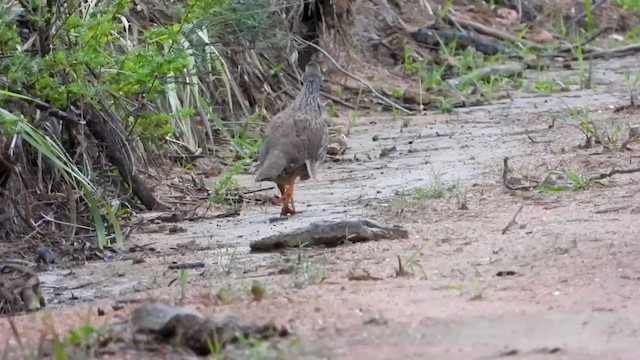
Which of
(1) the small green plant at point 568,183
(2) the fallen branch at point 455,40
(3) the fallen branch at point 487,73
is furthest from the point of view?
(2) the fallen branch at point 455,40

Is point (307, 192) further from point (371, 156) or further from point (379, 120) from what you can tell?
point (379, 120)

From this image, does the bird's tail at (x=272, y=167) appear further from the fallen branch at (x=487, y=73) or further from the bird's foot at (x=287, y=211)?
the fallen branch at (x=487, y=73)

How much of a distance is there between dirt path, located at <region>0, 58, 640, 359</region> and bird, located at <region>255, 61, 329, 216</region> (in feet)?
0.65

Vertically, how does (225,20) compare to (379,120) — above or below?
above

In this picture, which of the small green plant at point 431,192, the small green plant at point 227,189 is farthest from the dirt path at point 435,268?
the small green plant at point 227,189

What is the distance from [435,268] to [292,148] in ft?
8.11

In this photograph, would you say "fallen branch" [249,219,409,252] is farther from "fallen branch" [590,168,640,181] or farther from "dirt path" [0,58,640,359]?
"fallen branch" [590,168,640,181]

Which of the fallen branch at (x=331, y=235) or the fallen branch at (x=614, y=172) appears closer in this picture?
the fallen branch at (x=331, y=235)

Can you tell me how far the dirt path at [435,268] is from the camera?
4367 mm

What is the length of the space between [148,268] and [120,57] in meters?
1.80

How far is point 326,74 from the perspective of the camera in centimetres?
1280

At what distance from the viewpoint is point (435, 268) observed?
18.5ft

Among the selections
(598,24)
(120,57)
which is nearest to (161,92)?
(120,57)

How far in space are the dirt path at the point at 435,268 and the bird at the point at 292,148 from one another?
20 centimetres
